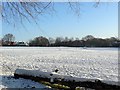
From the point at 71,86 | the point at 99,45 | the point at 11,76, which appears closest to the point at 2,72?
the point at 11,76

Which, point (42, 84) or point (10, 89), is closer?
point (10, 89)

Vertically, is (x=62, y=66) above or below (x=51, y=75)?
below

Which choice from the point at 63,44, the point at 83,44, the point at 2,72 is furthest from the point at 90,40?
the point at 2,72

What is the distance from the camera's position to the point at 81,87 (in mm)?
9375

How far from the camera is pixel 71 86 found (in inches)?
376

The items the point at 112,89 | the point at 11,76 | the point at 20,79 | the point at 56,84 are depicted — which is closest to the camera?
the point at 112,89

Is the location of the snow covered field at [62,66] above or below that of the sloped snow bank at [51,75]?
below

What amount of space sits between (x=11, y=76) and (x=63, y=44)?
75.6 m

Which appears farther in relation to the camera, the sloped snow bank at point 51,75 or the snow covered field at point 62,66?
the snow covered field at point 62,66

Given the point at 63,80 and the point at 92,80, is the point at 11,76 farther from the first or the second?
the point at 92,80

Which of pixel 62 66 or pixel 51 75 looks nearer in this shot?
pixel 51 75

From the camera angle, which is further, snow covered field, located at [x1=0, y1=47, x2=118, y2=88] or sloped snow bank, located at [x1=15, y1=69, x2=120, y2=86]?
snow covered field, located at [x1=0, y1=47, x2=118, y2=88]

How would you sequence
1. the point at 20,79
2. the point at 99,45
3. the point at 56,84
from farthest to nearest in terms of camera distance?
1. the point at 99,45
2. the point at 20,79
3. the point at 56,84

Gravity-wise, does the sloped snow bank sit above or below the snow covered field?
above
